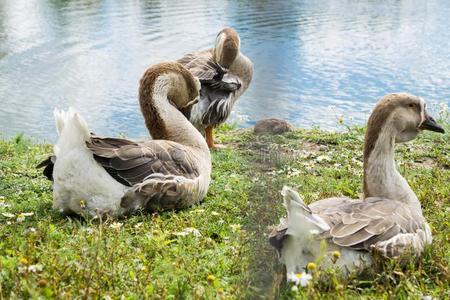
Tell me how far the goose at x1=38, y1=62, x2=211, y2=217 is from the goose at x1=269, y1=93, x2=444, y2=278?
5.37 feet

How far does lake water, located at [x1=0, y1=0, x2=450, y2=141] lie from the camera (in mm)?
13250

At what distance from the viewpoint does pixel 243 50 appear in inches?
714

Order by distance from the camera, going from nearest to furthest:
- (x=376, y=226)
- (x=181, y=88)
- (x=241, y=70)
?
(x=376, y=226) < (x=181, y=88) < (x=241, y=70)

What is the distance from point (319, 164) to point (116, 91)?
7663mm

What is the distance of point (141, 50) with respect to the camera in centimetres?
1823

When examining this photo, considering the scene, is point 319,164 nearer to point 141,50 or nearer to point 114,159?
point 114,159

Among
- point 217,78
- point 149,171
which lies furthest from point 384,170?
point 217,78

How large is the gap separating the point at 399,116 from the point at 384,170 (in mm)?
422

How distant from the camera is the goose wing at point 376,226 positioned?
13.8 ft

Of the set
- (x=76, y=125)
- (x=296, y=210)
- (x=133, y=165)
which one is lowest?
(x=133, y=165)

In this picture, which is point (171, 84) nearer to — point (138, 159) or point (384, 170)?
point (138, 159)

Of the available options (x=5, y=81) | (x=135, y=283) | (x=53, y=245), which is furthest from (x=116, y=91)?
(x=135, y=283)

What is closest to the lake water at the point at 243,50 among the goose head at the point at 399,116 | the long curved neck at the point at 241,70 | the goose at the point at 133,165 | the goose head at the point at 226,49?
the long curved neck at the point at 241,70

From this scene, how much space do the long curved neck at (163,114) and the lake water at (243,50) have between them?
2.00m
